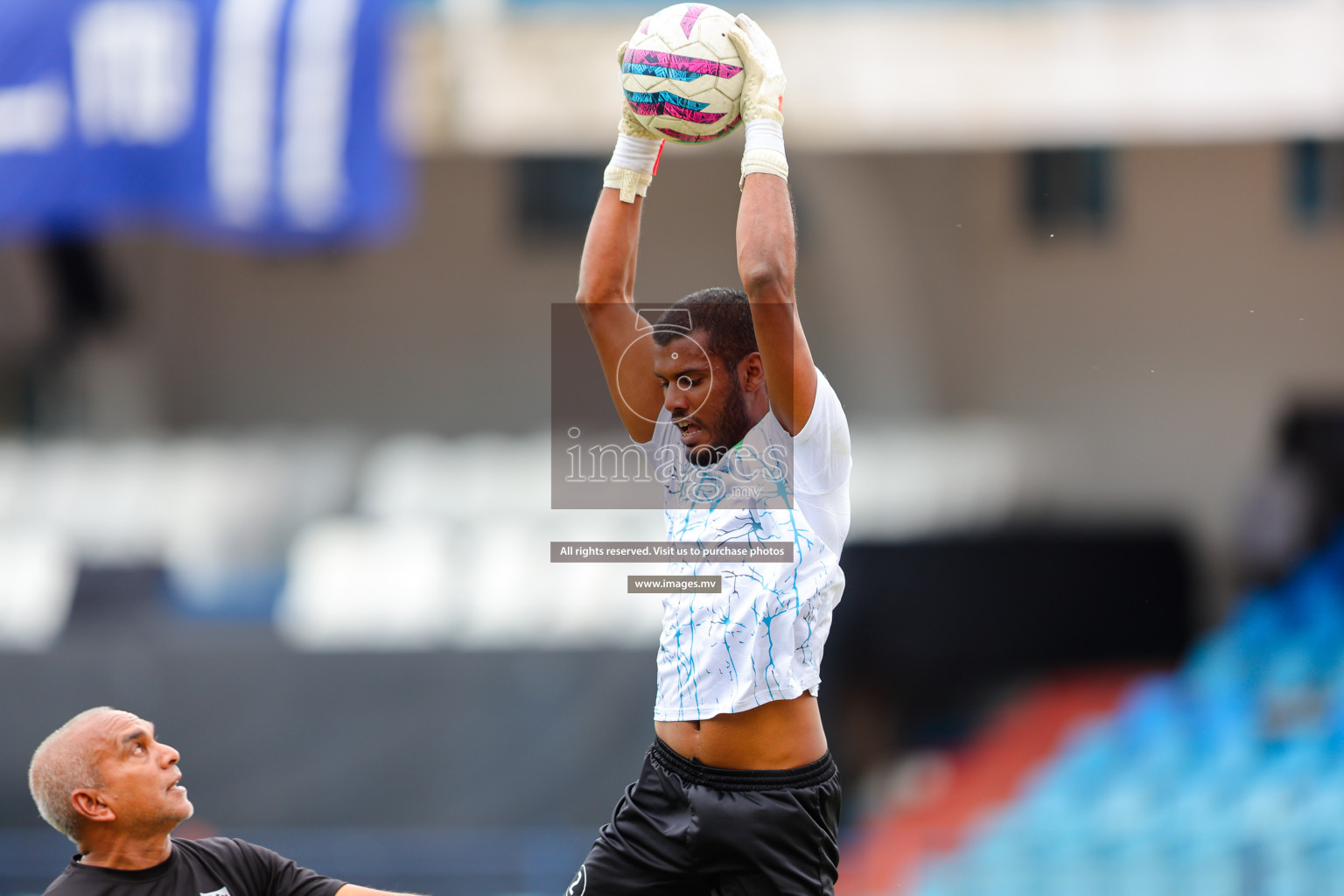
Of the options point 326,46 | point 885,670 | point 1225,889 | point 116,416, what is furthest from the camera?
point 116,416

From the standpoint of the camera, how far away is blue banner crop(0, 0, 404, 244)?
800 centimetres

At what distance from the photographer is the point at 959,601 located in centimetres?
926

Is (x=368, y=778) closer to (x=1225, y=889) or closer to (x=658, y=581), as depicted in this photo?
(x=1225, y=889)

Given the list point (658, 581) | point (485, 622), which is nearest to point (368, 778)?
point (485, 622)

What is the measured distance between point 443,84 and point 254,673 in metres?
3.67

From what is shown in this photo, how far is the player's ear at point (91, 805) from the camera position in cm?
264

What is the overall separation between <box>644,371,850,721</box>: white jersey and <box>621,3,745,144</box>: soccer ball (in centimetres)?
59

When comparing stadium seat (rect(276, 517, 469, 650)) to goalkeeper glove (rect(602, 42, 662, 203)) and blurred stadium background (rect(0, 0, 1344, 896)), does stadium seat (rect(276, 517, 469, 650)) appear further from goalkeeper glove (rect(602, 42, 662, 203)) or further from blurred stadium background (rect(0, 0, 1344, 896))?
goalkeeper glove (rect(602, 42, 662, 203))

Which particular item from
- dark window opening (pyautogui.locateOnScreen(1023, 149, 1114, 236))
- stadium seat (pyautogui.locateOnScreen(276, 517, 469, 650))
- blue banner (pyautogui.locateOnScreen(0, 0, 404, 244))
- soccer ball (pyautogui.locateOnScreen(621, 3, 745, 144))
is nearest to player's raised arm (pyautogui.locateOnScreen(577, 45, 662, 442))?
soccer ball (pyautogui.locateOnScreen(621, 3, 745, 144))

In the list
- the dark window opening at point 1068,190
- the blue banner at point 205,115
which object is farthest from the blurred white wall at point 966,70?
the dark window opening at point 1068,190

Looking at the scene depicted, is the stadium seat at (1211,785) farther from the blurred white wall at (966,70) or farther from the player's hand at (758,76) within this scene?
the player's hand at (758,76)

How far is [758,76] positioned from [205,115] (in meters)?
6.17

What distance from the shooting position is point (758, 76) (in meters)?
2.73

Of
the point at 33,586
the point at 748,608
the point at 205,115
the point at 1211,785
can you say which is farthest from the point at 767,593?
the point at 33,586
